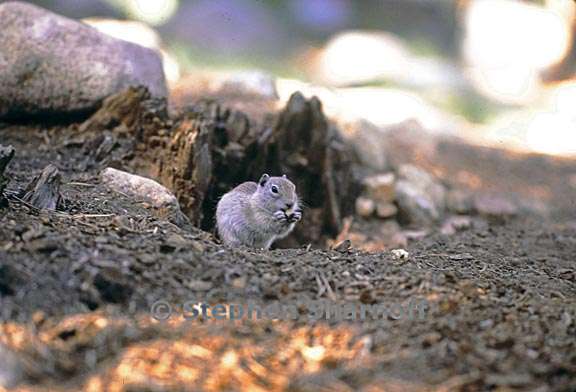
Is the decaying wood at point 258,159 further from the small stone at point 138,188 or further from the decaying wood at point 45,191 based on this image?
the decaying wood at point 45,191

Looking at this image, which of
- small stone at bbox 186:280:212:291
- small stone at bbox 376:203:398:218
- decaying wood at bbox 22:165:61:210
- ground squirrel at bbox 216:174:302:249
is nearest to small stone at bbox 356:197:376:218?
small stone at bbox 376:203:398:218

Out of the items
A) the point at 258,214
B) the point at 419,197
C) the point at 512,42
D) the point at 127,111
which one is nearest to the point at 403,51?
the point at 512,42

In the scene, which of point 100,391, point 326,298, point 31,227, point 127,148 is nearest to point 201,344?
point 100,391

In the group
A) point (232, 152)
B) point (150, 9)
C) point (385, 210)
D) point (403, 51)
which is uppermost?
point (403, 51)

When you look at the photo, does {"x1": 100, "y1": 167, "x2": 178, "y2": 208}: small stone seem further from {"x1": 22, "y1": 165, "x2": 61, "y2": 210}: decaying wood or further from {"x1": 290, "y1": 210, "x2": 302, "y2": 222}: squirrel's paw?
{"x1": 290, "y1": 210, "x2": 302, "y2": 222}: squirrel's paw

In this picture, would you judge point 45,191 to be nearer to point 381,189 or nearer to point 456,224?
point 381,189

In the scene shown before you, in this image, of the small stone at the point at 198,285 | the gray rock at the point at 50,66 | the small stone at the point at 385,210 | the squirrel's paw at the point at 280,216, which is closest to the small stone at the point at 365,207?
the small stone at the point at 385,210
